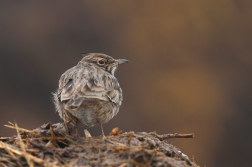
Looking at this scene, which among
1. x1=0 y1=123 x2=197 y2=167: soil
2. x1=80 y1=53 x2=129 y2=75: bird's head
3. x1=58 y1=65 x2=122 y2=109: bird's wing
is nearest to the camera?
x1=0 y1=123 x2=197 y2=167: soil

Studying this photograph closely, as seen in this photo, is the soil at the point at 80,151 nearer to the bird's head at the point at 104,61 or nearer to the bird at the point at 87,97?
the bird at the point at 87,97

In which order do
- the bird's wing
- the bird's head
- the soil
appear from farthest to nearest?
the bird's head < the bird's wing < the soil

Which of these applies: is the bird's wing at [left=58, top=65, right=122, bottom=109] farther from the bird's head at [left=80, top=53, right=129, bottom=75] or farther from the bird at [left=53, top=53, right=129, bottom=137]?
the bird's head at [left=80, top=53, right=129, bottom=75]

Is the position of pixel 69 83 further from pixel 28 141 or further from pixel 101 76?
pixel 28 141

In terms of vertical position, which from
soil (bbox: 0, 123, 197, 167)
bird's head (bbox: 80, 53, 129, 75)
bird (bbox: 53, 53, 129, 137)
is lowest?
soil (bbox: 0, 123, 197, 167)

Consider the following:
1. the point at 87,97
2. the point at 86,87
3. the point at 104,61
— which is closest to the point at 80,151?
the point at 87,97

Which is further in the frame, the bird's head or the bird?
the bird's head

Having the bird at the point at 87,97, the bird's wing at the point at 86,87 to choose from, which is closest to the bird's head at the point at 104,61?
the bird's wing at the point at 86,87

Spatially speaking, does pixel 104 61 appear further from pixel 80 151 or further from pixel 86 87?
pixel 80 151

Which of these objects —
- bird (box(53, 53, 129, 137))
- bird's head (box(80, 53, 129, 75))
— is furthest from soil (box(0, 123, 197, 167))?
bird's head (box(80, 53, 129, 75))
